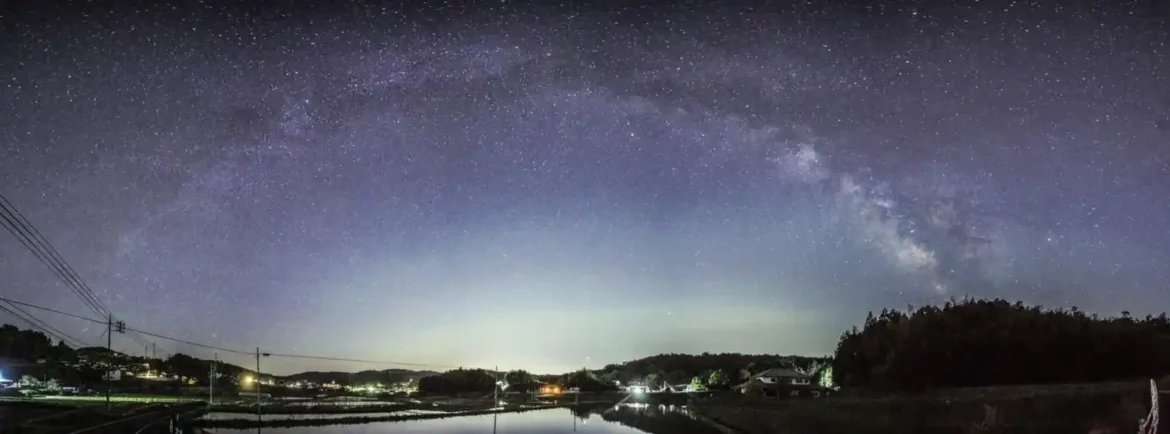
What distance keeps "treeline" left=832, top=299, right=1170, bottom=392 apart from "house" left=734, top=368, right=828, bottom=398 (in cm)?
1694

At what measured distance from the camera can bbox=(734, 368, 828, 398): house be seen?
8212 centimetres

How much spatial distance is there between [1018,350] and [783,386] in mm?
38576

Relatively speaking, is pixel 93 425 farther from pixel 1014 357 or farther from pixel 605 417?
pixel 1014 357

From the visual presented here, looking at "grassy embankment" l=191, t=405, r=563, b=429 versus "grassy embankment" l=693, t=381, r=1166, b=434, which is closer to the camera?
"grassy embankment" l=693, t=381, r=1166, b=434

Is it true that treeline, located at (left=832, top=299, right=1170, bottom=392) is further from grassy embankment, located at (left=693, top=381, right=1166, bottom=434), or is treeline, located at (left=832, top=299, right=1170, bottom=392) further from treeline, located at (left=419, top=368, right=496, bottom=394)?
treeline, located at (left=419, top=368, right=496, bottom=394)

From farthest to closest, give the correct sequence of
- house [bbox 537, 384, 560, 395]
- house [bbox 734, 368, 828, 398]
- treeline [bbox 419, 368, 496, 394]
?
treeline [bbox 419, 368, 496, 394], house [bbox 537, 384, 560, 395], house [bbox 734, 368, 828, 398]

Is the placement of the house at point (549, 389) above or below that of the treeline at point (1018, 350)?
below

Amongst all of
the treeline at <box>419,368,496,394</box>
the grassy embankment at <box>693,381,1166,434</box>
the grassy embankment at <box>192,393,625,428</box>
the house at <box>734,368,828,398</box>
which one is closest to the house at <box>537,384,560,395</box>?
the treeline at <box>419,368,496,394</box>

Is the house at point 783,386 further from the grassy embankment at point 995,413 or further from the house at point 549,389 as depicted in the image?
the house at point 549,389

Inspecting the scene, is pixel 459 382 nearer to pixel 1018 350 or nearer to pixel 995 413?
pixel 1018 350

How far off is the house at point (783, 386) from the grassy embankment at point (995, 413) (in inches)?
1325

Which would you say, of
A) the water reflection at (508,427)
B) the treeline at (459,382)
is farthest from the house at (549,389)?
the water reflection at (508,427)

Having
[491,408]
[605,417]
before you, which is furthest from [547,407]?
[605,417]

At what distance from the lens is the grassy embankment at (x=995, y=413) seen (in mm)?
25014
